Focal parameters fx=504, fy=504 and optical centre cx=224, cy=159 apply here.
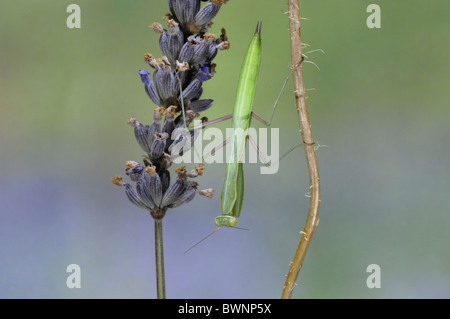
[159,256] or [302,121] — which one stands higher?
[302,121]

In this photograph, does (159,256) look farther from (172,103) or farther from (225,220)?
(172,103)

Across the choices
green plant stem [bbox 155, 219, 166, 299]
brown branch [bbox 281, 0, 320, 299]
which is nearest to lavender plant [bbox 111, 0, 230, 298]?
green plant stem [bbox 155, 219, 166, 299]

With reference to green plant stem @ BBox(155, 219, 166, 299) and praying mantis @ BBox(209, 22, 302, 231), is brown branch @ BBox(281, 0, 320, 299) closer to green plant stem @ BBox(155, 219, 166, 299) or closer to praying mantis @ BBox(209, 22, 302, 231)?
praying mantis @ BBox(209, 22, 302, 231)

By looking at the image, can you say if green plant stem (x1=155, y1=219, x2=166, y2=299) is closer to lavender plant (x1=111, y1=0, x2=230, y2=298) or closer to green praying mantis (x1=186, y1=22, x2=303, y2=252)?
lavender plant (x1=111, y1=0, x2=230, y2=298)

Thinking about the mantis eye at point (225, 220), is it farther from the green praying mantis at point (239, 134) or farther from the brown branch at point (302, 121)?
the brown branch at point (302, 121)

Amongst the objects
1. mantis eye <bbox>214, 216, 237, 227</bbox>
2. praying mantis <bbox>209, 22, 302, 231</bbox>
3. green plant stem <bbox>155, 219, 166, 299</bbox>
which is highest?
praying mantis <bbox>209, 22, 302, 231</bbox>

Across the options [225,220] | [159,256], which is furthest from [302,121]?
[159,256]

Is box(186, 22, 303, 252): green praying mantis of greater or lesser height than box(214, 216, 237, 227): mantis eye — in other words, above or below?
above

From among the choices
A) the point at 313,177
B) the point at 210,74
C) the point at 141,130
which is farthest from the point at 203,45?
the point at 313,177
